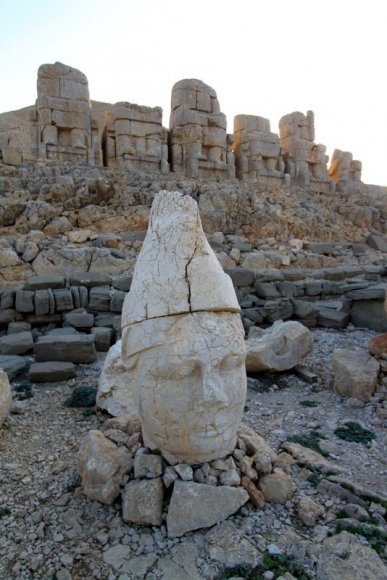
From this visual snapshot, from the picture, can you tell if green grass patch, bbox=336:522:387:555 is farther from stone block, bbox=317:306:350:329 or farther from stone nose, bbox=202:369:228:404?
stone block, bbox=317:306:350:329

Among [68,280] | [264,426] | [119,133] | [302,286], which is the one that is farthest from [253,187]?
[264,426]

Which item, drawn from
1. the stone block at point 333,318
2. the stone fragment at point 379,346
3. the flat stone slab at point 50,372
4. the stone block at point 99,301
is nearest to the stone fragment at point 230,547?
the flat stone slab at point 50,372

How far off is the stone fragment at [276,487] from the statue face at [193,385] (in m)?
0.42

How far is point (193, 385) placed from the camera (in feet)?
8.16

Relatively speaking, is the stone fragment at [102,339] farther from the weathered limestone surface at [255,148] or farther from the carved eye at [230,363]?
the weathered limestone surface at [255,148]

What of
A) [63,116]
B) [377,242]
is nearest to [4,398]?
[63,116]

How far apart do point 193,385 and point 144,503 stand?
2.60ft

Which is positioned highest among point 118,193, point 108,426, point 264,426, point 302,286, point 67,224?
point 118,193

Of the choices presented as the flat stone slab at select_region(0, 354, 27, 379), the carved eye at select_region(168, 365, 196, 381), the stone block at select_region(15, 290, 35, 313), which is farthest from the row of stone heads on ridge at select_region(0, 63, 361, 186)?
the carved eye at select_region(168, 365, 196, 381)

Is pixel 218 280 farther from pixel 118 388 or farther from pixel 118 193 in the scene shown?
pixel 118 193

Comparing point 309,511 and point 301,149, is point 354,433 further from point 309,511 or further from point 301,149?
point 301,149

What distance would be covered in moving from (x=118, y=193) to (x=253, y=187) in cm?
562

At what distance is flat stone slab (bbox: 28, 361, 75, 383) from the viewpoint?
17.1ft

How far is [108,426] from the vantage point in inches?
137
